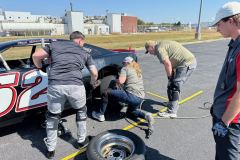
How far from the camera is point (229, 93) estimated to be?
5.31 feet

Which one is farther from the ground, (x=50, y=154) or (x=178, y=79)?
(x=178, y=79)

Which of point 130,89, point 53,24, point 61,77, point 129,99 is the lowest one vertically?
point 129,99

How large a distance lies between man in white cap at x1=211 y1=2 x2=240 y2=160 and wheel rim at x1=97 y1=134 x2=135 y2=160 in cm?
118

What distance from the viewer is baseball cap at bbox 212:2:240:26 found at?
1493 millimetres

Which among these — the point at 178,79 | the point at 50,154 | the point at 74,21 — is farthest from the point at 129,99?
the point at 74,21

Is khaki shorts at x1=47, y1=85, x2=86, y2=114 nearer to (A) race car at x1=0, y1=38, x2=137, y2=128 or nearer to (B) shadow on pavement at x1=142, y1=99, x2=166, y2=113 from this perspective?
(A) race car at x1=0, y1=38, x2=137, y2=128

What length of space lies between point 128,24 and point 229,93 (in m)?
100

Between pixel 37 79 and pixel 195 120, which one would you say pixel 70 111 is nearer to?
pixel 37 79

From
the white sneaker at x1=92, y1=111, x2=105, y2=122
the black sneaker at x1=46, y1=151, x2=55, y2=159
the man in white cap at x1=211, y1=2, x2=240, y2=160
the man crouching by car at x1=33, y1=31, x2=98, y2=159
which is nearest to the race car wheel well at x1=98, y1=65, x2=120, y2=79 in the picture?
the white sneaker at x1=92, y1=111, x2=105, y2=122

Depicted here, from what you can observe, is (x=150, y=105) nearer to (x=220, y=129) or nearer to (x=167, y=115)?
(x=167, y=115)

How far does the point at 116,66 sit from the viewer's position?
4.25 meters

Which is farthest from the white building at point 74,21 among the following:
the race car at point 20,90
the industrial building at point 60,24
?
the race car at point 20,90

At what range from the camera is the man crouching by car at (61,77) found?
2551mm

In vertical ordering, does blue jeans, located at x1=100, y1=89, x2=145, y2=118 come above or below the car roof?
below
